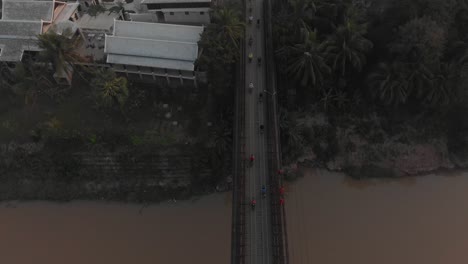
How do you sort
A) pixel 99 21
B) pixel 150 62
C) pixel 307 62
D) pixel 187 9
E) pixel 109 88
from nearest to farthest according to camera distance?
pixel 109 88, pixel 307 62, pixel 150 62, pixel 187 9, pixel 99 21

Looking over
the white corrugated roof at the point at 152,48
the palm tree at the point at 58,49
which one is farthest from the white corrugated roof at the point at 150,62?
the palm tree at the point at 58,49

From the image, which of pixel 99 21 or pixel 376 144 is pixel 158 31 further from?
pixel 376 144

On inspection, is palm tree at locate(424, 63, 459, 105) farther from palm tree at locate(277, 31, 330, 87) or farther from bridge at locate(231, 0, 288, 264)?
bridge at locate(231, 0, 288, 264)

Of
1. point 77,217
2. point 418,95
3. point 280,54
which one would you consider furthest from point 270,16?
Answer: point 77,217

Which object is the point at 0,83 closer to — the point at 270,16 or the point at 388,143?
the point at 270,16

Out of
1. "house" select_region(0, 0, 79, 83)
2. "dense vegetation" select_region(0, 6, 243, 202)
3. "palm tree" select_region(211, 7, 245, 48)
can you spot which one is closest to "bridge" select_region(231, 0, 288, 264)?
"dense vegetation" select_region(0, 6, 243, 202)

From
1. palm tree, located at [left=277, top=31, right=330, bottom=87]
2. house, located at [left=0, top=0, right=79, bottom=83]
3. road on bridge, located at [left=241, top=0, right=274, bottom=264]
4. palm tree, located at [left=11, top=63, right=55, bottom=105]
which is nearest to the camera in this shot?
road on bridge, located at [left=241, top=0, right=274, bottom=264]

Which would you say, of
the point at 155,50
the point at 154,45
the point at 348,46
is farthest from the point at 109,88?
the point at 348,46
